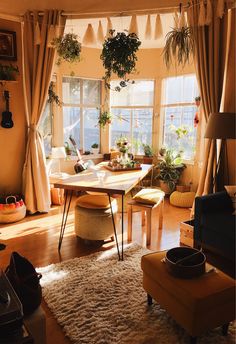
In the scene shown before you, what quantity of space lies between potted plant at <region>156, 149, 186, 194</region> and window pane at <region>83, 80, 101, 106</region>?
200 cm

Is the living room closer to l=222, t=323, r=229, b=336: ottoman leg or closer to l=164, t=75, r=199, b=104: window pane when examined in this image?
l=164, t=75, r=199, b=104: window pane

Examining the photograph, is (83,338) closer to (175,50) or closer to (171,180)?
(175,50)

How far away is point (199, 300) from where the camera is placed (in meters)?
1.65

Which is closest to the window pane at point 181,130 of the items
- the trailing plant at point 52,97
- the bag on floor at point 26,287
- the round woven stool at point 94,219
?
the trailing plant at point 52,97

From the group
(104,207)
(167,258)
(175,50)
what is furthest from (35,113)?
(167,258)

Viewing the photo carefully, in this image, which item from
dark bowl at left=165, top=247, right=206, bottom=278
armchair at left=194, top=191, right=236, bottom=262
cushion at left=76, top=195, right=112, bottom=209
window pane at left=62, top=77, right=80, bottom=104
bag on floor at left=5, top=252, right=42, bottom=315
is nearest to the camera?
bag on floor at left=5, top=252, right=42, bottom=315

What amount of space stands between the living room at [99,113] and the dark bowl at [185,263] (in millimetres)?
551

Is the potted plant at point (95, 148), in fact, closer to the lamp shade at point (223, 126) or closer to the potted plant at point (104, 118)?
the potted plant at point (104, 118)

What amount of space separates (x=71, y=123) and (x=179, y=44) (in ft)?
11.0

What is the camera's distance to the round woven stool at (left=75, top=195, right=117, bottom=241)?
3117 mm

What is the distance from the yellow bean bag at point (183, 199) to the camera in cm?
476

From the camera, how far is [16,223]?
154 inches

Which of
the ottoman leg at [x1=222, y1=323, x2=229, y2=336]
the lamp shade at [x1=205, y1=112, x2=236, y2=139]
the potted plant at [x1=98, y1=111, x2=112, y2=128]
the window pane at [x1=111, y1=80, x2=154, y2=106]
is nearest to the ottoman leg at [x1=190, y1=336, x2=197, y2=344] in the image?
the ottoman leg at [x1=222, y1=323, x2=229, y2=336]

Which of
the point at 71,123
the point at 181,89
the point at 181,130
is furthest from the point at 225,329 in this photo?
the point at 71,123
